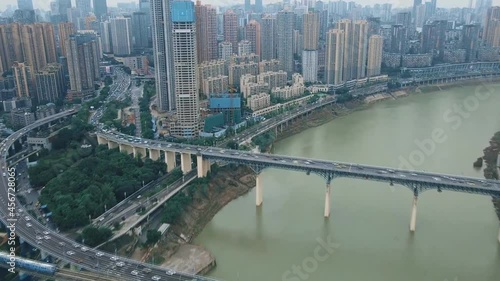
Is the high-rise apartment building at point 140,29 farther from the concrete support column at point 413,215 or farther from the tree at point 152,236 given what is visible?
the concrete support column at point 413,215

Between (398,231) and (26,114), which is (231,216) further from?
(26,114)

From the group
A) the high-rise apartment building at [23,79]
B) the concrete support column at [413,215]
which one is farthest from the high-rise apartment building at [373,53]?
the concrete support column at [413,215]

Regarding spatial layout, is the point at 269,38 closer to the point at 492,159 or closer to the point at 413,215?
the point at 492,159

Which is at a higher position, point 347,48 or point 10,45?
point 10,45

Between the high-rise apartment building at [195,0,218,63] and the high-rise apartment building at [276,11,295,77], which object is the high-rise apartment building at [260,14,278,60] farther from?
the high-rise apartment building at [195,0,218,63]

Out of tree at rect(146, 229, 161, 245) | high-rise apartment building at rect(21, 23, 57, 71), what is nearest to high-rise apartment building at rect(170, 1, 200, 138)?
tree at rect(146, 229, 161, 245)

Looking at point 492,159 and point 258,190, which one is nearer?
point 258,190

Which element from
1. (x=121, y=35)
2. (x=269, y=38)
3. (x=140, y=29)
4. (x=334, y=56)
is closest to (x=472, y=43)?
(x=334, y=56)

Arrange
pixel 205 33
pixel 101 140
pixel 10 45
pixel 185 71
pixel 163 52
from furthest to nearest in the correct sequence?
pixel 205 33 → pixel 10 45 → pixel 163 52 → pixel 185 71 → pixel 101 140
